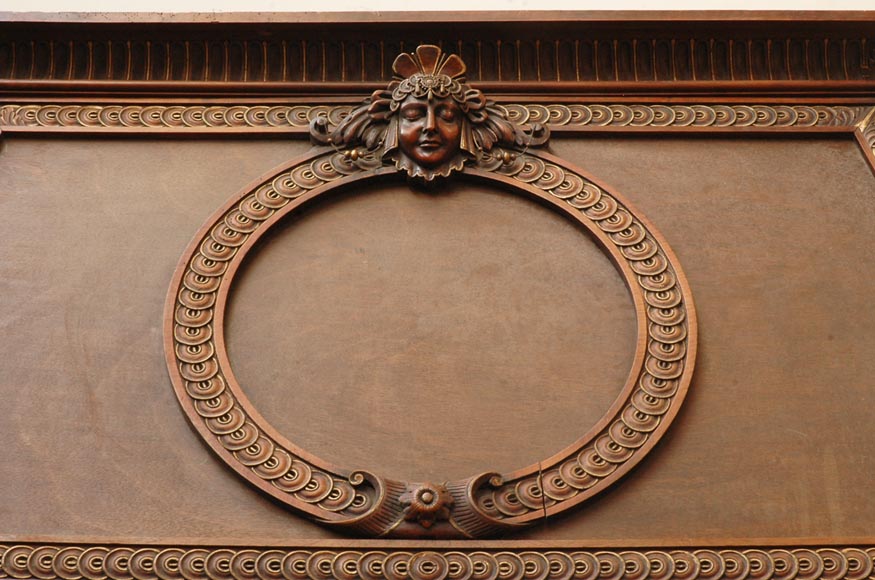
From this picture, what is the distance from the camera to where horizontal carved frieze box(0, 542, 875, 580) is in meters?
2.93

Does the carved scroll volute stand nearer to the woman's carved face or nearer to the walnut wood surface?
the woman's carved face

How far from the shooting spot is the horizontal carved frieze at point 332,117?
12.1 ft

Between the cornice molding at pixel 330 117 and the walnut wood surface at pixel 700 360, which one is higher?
the cornice molding at pixel 330 117

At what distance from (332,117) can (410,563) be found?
52.4 inches

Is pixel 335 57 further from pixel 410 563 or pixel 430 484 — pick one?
pixel 410 563

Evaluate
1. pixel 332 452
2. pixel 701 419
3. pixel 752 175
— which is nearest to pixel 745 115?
pixel 752 175

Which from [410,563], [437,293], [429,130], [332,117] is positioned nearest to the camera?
[410,563]

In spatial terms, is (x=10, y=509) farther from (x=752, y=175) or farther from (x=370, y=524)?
(x=752, y=175)

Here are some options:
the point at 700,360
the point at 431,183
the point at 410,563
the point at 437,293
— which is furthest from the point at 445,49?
the point at 410,563

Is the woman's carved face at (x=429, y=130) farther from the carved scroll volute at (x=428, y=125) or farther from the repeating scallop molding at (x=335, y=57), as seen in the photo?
the repeating scallop molding at (x=335, y=57)

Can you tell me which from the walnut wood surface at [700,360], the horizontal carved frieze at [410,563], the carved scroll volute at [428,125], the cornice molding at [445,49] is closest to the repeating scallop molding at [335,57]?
the cornice molding at [445,49]

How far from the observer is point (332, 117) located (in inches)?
146

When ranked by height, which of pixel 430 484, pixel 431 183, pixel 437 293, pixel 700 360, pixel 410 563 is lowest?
pixel 410 563

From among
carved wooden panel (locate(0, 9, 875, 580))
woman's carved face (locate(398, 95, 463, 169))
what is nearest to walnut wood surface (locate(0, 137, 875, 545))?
carved wooden panel (locate(0, 9, 875, 580))
